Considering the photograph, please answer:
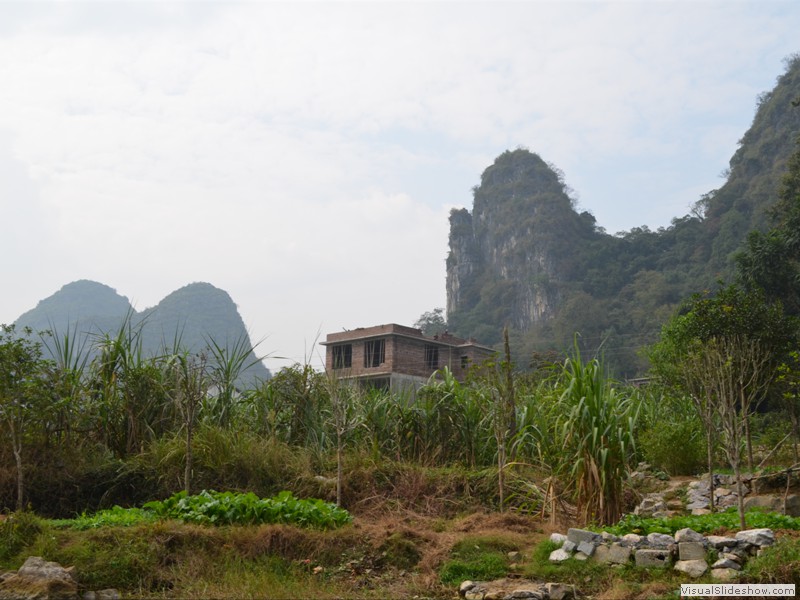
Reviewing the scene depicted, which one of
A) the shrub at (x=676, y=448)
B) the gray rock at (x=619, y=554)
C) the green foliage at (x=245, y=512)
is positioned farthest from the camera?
the shrub at (x=676, y=448)

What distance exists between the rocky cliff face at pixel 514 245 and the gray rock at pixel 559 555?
53438 mm

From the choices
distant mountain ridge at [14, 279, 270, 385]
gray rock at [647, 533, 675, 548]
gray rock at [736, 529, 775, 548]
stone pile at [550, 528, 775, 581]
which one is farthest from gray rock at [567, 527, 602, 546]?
distant mountain ridge at [14, 279, 270, 385]

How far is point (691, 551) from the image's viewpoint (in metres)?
6.17

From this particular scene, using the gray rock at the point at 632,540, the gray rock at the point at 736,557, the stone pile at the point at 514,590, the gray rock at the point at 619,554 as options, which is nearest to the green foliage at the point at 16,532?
the stone pile at the point at 514,590

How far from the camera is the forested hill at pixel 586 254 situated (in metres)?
46.2

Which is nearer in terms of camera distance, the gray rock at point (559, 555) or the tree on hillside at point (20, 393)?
the gray rock at point (559, 555)

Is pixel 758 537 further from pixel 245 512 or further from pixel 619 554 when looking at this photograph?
pixel 245 512

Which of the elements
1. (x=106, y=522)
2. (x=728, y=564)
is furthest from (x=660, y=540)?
(x=106, y=522)

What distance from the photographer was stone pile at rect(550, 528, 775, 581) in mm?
6027

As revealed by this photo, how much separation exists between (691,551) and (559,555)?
1.06 meters

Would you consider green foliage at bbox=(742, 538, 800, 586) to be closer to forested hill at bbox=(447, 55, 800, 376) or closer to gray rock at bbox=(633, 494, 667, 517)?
gray rock at bbox=(633, 494, 667, 517)

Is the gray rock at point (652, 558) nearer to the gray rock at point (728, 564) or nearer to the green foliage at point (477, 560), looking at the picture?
the gray rock at point (728, 564)

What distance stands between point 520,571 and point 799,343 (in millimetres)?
7695

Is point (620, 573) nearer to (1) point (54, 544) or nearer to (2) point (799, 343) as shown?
(1) point (54, 544)
